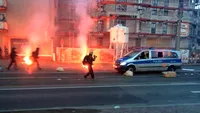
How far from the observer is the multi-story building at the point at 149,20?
3058 cm

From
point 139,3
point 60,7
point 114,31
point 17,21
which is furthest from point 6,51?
point 139,3

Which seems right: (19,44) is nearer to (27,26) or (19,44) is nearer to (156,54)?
(27,26)

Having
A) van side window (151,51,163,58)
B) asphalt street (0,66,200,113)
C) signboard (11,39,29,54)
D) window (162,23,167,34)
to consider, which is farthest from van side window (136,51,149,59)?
window (162,23,167,34)

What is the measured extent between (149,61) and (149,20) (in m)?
18.1

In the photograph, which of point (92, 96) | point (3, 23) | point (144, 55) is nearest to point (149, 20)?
point (144, 55)

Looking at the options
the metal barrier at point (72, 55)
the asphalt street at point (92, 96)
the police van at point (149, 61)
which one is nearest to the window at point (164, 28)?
the metal barrier at point (72, 55)

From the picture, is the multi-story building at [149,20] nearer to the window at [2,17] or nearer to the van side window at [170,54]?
the window at [2,17]

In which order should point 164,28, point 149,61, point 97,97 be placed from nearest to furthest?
point 97,97 < point 149,61 < point 164,28

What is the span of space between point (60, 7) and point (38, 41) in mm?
4953

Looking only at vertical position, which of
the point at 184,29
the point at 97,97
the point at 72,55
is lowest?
the point at 97,97

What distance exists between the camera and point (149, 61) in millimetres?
15328

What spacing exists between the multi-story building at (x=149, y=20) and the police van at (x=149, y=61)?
1426 cm

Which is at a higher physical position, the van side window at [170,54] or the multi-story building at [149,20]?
the multi-story building at [149,20]

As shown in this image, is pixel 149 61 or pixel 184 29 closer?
pixel 149 61
